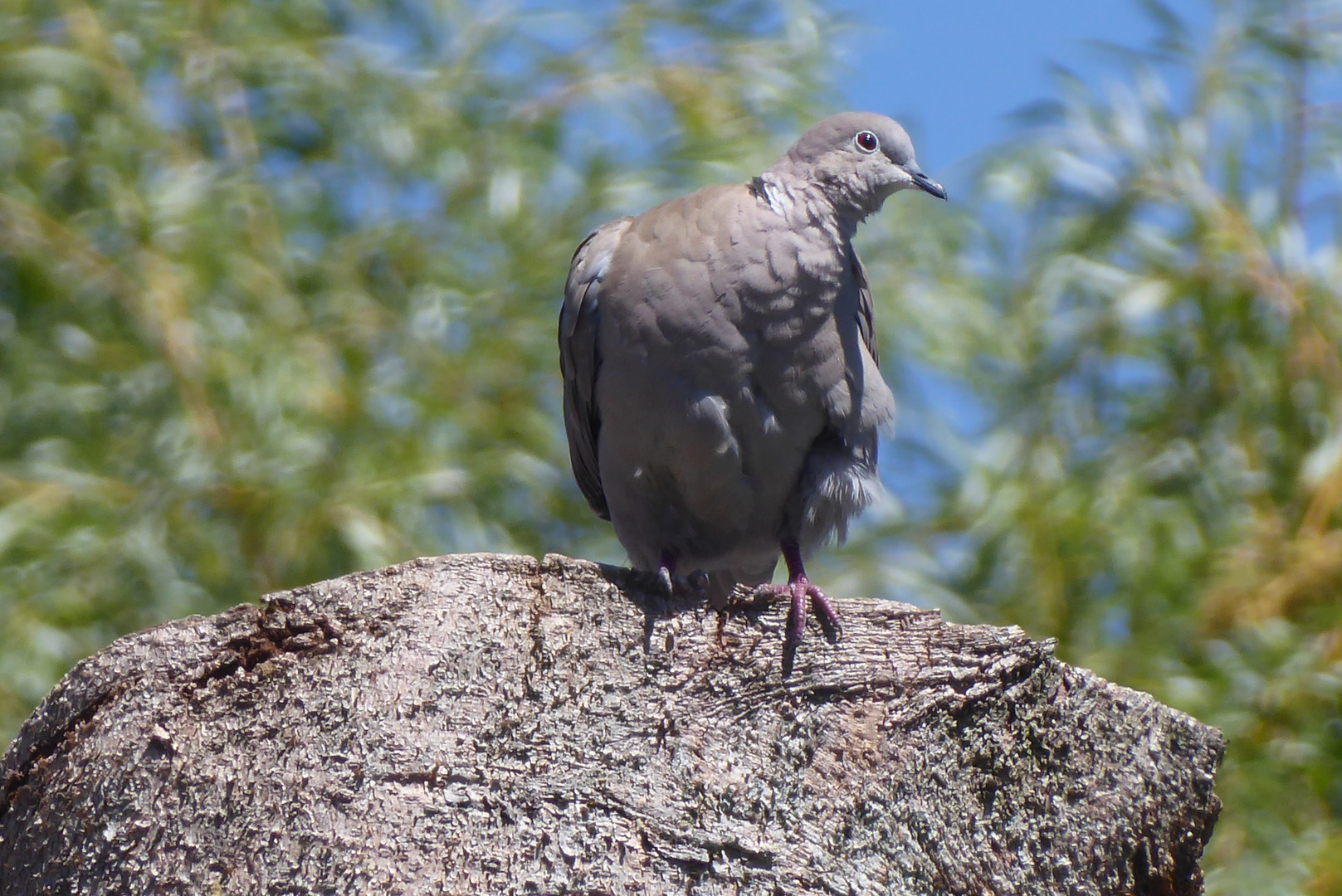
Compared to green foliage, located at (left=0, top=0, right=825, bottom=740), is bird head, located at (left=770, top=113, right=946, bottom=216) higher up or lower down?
higher up

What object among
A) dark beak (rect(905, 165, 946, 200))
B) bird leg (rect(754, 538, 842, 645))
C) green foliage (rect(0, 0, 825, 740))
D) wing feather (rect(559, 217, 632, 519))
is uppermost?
dark beak (rect(905, 165, 946, 200))

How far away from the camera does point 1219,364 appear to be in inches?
253

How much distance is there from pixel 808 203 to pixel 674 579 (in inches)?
41.6

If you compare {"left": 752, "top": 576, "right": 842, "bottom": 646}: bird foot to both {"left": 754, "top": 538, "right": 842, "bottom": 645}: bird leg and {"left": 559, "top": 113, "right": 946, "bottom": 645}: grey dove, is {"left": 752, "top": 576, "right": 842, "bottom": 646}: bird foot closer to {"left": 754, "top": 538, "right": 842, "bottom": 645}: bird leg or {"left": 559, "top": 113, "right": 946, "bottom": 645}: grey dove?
{"left": 754, "top": 538, "right": 842, "bottom": 645}: bird leg

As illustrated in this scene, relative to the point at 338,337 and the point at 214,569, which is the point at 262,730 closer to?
the point at 214,569

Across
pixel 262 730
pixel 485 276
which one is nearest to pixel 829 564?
pixel 485 276

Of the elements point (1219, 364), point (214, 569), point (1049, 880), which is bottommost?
point (214, 569)

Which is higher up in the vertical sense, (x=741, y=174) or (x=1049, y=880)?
(x=1049, y=880)

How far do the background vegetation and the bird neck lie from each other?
240 centimetres

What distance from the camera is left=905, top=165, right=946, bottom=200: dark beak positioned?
4188mm

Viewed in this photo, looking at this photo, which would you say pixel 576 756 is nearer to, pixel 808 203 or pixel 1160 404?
pixel 808 203

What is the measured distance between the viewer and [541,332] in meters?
6.57

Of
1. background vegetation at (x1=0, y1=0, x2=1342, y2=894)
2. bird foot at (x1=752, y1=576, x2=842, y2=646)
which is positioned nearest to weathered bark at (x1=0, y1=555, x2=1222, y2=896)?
bird foot at (x1=752, y1=576, x2=842, y2=646)

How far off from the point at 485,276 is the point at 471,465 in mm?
1067
